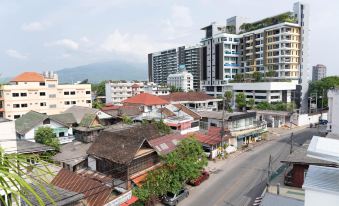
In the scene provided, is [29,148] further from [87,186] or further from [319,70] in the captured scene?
[319,70]

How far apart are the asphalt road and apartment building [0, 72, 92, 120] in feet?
123

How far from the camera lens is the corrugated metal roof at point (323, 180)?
9.34m

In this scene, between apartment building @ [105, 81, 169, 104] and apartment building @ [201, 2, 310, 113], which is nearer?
apartment building @ [201, 2, 310, 113]

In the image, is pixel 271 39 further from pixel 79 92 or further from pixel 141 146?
pixel 141 146

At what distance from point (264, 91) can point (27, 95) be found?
58.7 m

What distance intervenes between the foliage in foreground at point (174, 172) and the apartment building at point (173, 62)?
8806cm

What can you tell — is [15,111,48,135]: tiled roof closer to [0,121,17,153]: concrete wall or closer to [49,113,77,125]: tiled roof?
[49,113,77,125]: tiled roof

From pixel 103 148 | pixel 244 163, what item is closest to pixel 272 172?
pixel 244 163

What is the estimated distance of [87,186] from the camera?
59.9 ft

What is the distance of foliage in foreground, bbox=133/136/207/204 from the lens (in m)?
21.0

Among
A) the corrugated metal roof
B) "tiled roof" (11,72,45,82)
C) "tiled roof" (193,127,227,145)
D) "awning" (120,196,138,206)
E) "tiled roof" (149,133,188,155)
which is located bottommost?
"awning" (120,196,138,206)

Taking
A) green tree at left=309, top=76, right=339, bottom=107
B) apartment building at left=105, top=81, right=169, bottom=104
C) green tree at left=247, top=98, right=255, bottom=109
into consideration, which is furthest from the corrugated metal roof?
apartment building at left=105, top=81, right=169, bottom=104

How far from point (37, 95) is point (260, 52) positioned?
218 ft

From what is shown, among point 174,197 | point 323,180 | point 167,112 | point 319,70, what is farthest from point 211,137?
point 319,70
